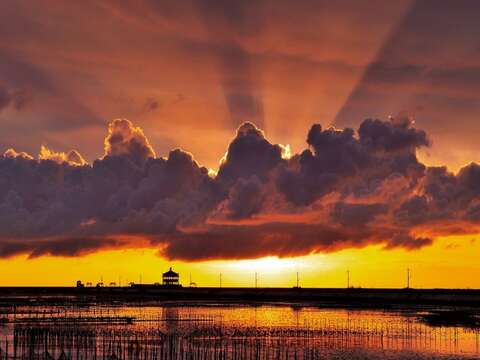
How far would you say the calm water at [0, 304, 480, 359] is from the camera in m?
Answer: 94.9

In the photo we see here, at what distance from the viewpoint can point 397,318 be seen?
16462 centimetres

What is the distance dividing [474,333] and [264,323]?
39.2 meters

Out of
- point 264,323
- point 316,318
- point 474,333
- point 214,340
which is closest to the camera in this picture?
point 214,340

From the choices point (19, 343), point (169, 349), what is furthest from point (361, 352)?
point (19, 343)

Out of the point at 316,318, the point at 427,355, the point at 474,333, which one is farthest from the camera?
the point at 316,318

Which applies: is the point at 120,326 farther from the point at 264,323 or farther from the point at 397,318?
the point at 397,318

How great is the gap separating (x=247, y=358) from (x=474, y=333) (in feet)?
169

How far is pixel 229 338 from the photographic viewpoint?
369ft

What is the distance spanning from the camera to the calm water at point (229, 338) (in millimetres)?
94938

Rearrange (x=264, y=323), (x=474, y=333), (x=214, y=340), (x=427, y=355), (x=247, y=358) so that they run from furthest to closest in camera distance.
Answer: (x=264, y=323) < (x=474, y=333) < (x=214, y=340) < (x=427, y=355) < (x=247, y=358)

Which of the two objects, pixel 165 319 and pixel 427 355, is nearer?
pixel 427 355

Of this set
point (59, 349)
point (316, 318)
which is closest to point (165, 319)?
point (316, 318)

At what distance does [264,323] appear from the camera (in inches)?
5822

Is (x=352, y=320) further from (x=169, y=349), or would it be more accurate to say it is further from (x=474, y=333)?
(x=169, y=349)
